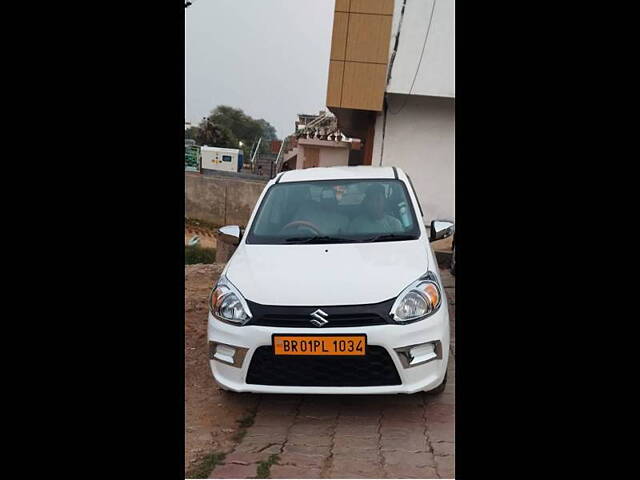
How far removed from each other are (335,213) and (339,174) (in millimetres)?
610

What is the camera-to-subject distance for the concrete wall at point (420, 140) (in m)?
9.05

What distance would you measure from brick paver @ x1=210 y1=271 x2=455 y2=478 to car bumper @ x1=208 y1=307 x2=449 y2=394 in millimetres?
282

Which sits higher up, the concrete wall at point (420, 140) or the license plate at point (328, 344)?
the concrete wall at point (420, 140)

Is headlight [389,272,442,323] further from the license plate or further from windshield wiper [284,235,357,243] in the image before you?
windshield wiper [284,235,357,243]

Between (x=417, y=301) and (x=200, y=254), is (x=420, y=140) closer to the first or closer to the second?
(x=200, y=254)

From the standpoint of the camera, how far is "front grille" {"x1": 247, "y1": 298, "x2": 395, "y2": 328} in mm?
2867

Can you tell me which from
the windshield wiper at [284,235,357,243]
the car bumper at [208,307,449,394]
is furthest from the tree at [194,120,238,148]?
the car bumper at [208,307,449,394]

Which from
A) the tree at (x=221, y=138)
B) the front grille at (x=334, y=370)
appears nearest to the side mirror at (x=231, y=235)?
the front grille at (x=334, y=370)

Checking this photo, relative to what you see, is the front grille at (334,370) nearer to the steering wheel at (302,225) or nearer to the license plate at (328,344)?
the license plate at (328,344)

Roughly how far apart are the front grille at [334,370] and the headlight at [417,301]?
241 millimetres

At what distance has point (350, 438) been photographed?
293cm
